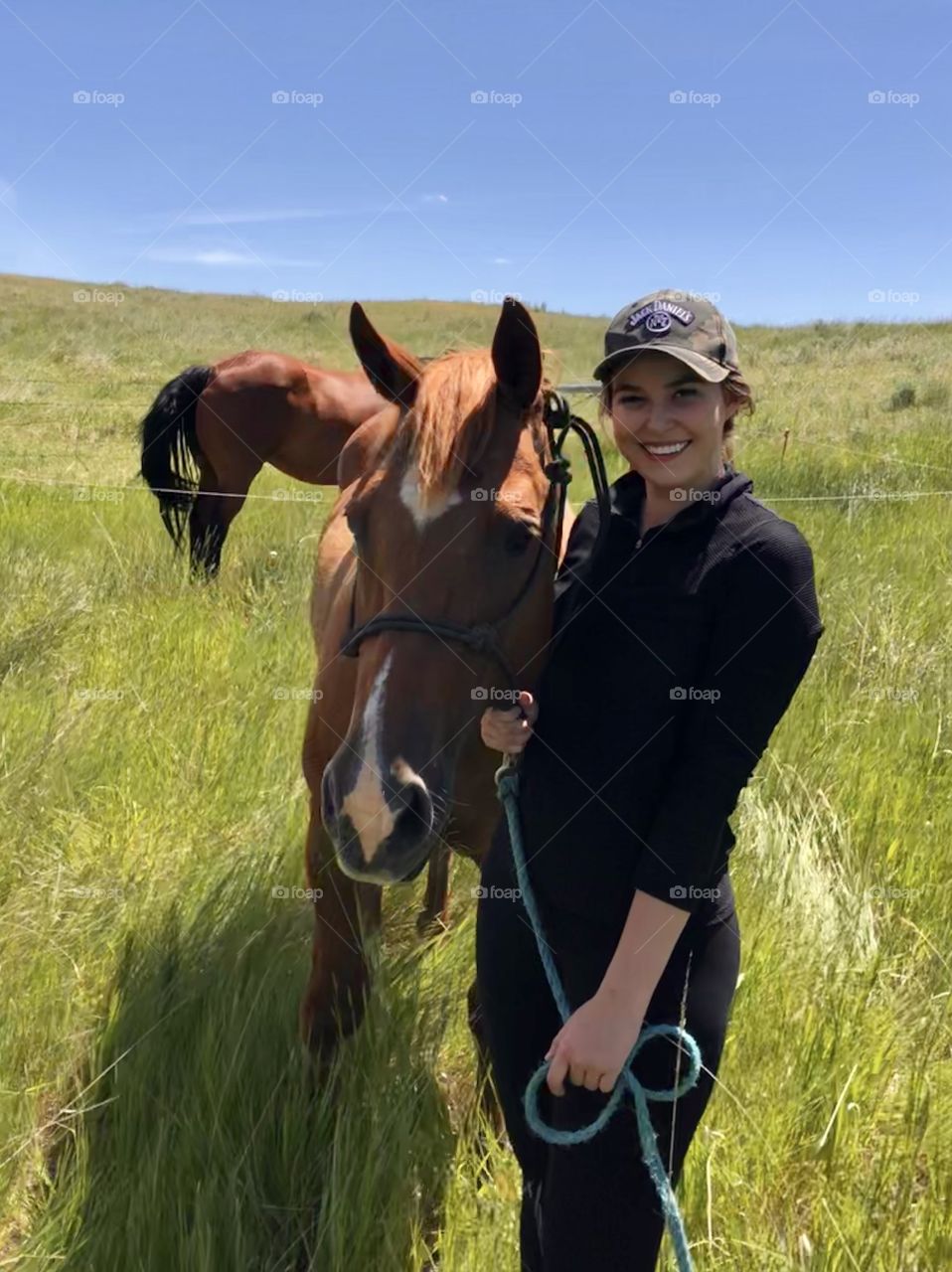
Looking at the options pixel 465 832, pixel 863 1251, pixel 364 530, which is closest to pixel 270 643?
pixel 465 832

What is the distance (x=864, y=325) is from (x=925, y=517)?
90.1 feet

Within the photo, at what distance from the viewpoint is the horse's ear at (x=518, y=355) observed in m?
1.52

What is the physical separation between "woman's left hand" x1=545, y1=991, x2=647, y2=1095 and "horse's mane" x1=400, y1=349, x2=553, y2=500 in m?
0.88

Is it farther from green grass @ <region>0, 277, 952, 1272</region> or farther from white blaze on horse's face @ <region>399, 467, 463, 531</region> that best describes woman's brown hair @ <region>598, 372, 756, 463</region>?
green grass @ <region>0, 277, 952, 1272</region>

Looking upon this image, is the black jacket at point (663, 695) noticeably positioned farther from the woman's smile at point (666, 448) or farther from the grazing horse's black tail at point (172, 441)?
the grazing horse's black tail at point (172, 441)

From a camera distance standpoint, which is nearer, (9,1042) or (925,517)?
(9,1042)

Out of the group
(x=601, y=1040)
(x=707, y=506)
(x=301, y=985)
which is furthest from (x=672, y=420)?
(x=301, y=985)

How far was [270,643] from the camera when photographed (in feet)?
14.6

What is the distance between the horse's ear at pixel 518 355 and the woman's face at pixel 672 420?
269mm

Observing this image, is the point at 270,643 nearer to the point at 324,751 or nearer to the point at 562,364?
the point at 324,751

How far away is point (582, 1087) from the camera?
1.27 m

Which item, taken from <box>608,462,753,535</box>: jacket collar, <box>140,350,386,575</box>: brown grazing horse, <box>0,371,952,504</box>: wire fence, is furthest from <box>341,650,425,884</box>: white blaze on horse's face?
<box>140,350,386,575</box>: brown grazing horse

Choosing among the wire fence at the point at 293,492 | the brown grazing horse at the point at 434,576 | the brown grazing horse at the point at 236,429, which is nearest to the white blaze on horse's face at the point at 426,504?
the brown grazing horse at the point at 434,576

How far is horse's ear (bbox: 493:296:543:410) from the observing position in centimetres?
152
